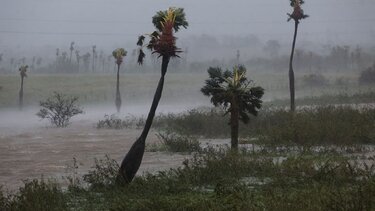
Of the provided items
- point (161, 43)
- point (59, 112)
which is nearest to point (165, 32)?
point (161, 43)

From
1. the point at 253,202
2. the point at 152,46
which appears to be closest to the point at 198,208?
the point at 253,202

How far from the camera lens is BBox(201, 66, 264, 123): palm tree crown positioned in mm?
18344

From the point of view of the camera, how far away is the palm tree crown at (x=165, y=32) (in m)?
14.0

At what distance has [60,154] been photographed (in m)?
21.6

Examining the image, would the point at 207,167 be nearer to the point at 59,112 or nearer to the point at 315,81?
the point at 59,112

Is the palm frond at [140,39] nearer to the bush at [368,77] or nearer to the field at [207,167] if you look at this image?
the field at [207,167]

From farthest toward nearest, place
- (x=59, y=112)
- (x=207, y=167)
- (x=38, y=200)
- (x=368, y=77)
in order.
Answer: (x=368, y=77) < (x=59, y=112) < (x=207, y=167) < (x=38, y=200)

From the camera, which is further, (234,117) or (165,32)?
(234,117)

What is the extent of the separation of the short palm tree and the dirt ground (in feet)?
9.23

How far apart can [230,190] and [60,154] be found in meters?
13.4

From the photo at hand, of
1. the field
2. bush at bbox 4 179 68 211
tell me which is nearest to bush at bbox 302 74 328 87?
the field

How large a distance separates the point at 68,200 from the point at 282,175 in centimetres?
585

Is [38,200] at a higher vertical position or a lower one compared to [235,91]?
lower

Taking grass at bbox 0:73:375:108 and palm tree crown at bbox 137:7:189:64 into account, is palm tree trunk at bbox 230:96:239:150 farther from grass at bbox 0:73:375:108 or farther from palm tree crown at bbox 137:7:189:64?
grass at bbox 0:73:375:108
